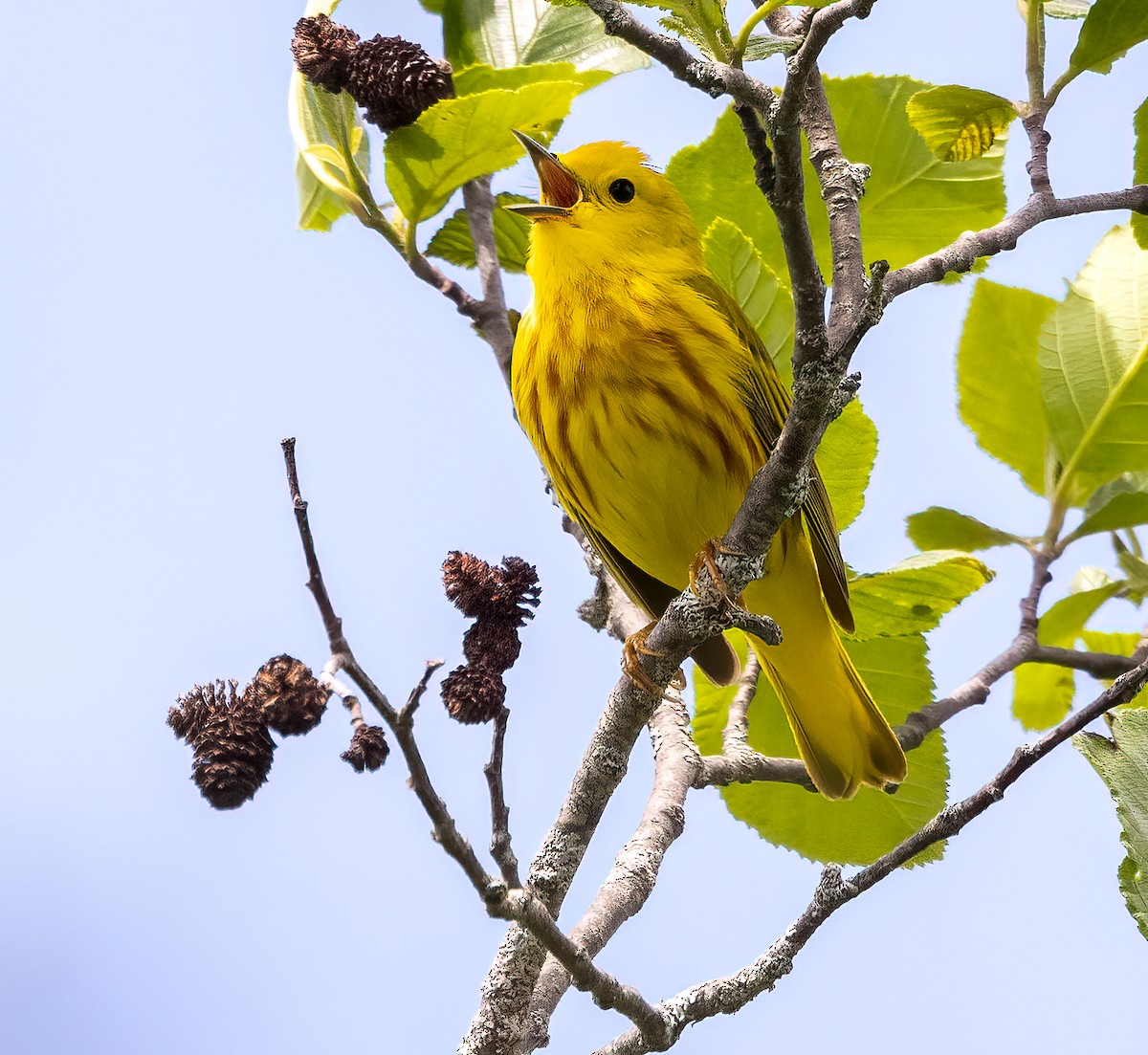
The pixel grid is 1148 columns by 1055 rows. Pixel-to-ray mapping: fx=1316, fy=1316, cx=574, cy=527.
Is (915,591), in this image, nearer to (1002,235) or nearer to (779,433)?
(779,433)

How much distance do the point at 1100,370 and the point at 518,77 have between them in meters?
1.21

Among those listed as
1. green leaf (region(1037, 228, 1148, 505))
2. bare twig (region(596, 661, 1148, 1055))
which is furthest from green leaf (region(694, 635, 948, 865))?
bare twig (region(596, 661, 1148, 1055))

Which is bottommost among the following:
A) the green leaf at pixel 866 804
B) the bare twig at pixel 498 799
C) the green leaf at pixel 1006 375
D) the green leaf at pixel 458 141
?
the bare twig at pixel 498 799

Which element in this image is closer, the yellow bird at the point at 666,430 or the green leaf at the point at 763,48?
the green leaf at the point at 763,48

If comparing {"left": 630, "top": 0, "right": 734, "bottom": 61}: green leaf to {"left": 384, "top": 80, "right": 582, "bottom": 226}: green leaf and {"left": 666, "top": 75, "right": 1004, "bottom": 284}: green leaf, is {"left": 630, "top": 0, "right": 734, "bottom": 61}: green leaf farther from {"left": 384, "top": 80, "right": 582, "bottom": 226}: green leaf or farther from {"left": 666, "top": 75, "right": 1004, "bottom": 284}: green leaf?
{"left": 666, "top": 75, "right": 1004, "bottom": 284}: green leaf

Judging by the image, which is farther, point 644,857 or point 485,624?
point 644,857

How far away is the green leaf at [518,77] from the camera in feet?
7.11

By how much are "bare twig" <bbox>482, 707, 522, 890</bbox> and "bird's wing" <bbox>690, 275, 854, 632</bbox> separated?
130 cm

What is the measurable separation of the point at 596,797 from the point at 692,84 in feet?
3.33

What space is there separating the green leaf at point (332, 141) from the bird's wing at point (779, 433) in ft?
2.32

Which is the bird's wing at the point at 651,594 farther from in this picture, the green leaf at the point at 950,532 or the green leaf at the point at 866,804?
the green leaf at the point at 950,532

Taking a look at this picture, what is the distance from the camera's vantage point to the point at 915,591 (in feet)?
8.02

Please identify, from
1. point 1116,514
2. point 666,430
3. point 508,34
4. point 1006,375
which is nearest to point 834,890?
point 666,430

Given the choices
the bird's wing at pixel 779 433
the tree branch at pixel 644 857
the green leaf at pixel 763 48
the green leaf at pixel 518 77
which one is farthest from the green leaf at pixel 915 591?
the green leaf at pixel 763 48
